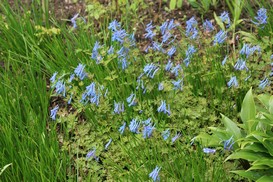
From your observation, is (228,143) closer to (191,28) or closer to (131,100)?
(131,100)

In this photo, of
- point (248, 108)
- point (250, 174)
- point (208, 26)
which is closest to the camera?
point (250, 174)

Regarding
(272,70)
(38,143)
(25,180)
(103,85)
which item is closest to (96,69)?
(103,85)

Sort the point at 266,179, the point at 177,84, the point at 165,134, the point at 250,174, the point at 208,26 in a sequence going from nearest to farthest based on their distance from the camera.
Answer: the point at 266,179 < the point at 250,174 < the point at 165,134 < the point at 177,84 < the point at 208,26

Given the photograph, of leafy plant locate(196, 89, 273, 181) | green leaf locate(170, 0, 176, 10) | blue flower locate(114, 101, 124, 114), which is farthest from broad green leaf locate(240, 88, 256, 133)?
green leaf locate(170, 0, 176, 10)

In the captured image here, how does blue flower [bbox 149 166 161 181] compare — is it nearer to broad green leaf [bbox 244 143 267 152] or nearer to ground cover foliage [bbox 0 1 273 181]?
ground cover foliage [bbox 0 1 273 181]

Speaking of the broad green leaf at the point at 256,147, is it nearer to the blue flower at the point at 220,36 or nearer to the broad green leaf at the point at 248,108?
the broad green leaf at the point at 248,108

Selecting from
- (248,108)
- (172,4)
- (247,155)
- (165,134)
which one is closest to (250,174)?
(247,155)

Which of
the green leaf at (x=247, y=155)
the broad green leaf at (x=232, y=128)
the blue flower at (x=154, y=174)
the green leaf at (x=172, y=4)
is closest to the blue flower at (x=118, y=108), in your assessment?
the blue flower at (x=154, y=174)

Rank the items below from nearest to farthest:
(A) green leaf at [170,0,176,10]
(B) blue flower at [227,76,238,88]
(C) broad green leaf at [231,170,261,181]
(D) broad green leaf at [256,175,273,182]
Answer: (D) broad green leaf at [256,175,273,182], (C) broad green leaf at [231,170,261,181], (B) blue flower at [227,76,238,88], (A) green leaf at [170,0,176,10]
